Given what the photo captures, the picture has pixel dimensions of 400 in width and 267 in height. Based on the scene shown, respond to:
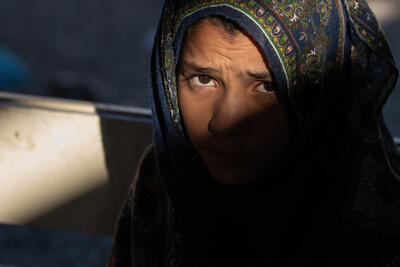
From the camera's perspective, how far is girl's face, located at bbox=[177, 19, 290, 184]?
1.08m

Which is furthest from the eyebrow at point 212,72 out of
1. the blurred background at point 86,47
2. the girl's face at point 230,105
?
the blurred background at point 86,47

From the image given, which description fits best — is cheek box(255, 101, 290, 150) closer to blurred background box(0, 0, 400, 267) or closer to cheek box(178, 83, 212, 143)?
cheek box(178, 83, 212, 143)

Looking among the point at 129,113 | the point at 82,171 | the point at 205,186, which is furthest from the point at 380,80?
the point at 82,171

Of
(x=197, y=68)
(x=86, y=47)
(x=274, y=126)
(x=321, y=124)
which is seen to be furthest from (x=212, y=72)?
(x=86, y=47)

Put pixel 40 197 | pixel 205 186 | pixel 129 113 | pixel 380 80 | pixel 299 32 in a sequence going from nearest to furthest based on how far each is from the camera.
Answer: pixel 299 32
pixel 380 80
pixel 205 186
pixel 129 113
pixel 40 197

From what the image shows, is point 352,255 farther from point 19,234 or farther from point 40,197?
point 19,234

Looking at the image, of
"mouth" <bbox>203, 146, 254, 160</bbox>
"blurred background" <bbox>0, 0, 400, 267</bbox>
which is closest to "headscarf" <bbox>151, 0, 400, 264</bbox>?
"mouth" <bbox>203, 146, 254, 160</bbox>

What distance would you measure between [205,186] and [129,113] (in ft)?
1.42

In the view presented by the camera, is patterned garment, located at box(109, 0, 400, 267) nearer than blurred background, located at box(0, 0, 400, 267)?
Yes

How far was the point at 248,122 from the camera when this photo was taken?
43.1 inches

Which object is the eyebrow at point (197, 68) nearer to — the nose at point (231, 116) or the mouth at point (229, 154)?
the nose at point (231, 116)

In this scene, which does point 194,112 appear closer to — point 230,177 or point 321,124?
point 230,177

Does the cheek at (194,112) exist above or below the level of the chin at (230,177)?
above

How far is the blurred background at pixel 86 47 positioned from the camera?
16.4 feet
